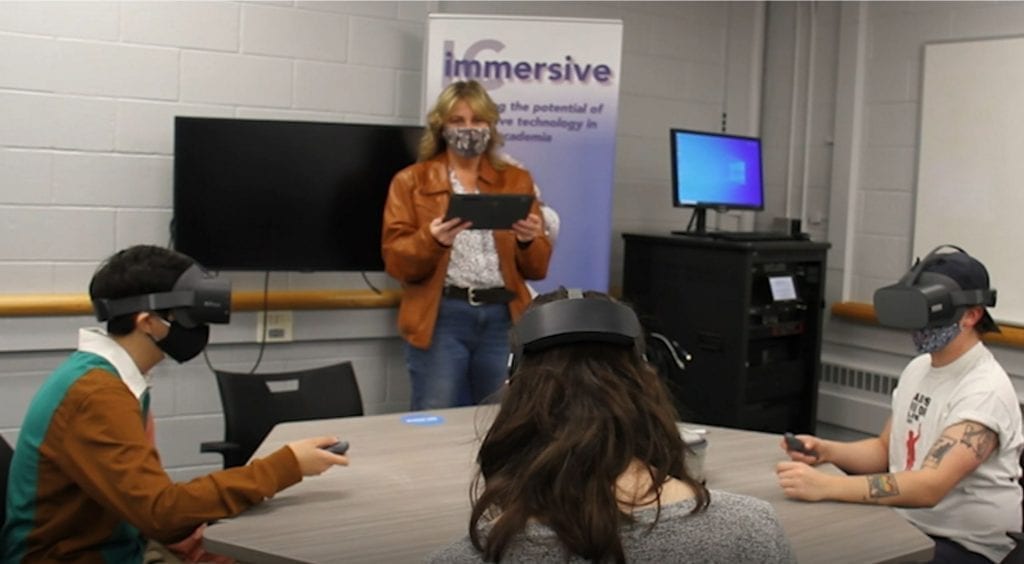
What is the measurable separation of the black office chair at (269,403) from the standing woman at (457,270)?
44cm

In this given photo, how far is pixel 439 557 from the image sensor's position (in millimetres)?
1315

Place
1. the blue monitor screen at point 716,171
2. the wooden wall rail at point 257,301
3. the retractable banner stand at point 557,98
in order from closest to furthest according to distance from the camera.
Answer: the wooden wall rail at point 257,301, the retractable banner stand at point 557,98, the blue monitor screen at point 716,171

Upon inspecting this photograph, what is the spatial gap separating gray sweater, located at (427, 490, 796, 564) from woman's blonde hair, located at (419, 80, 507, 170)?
2.56m

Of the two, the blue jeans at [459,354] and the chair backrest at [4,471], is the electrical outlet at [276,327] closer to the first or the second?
the blue jeans at [459,354]

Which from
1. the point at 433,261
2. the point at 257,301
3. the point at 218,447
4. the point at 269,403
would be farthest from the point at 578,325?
the point at 257,301

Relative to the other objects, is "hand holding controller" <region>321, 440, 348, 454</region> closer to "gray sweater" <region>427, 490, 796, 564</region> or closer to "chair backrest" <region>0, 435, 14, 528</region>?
"chair backrest" <region>0, 435, 14, 528</region>

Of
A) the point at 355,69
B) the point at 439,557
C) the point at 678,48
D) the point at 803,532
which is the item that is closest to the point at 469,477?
the point at 803,532

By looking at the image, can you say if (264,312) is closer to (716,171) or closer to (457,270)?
(457,270)

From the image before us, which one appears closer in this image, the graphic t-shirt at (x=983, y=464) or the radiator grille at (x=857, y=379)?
the graphic t-shirt at (x=983, y=464)

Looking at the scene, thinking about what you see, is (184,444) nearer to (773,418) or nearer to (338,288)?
(338,288)

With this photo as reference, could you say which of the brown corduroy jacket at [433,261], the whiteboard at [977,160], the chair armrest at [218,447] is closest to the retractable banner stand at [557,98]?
the brown corduroy jacket at [433,261]

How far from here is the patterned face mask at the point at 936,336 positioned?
246cm

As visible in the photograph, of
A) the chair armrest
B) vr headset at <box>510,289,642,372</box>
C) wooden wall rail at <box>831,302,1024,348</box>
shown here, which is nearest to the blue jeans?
the chair armrest

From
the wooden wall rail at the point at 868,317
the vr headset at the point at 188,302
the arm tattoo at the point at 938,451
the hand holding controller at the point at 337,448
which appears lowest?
the hand holding controller at the point at 337,448
